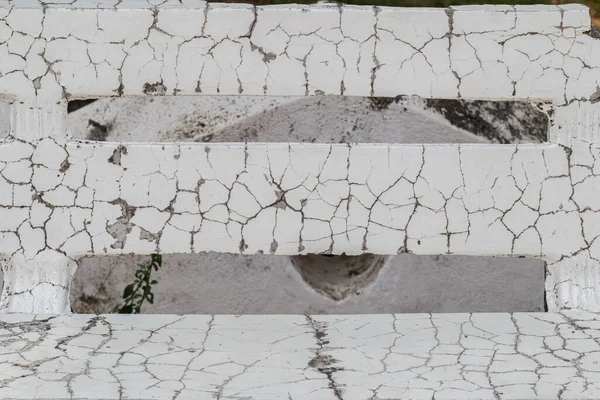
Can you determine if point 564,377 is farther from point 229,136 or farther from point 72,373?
point 229,136

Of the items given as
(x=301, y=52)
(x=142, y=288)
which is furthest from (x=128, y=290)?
(x=301, y=52)

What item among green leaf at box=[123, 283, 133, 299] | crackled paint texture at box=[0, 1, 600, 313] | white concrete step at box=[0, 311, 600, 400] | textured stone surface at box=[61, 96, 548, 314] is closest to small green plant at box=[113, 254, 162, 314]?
green leaf at box=[123, 283, 133, 299]

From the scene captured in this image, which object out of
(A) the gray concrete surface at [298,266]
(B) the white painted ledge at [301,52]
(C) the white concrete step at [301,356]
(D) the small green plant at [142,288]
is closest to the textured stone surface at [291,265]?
(A) the gray concrete surface at [298,266]

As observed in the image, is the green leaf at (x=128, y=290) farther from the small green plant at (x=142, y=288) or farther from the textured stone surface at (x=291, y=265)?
the textured stone surface at (x=291, y=265)

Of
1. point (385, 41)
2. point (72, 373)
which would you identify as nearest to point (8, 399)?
point (72, 373)

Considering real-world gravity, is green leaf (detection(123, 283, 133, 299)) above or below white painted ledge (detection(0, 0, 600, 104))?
below

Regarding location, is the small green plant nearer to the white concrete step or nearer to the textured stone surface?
the textured stone surface
